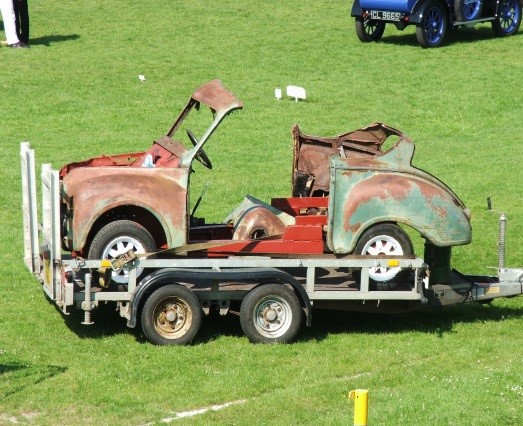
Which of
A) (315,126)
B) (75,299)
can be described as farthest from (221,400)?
(315,126)

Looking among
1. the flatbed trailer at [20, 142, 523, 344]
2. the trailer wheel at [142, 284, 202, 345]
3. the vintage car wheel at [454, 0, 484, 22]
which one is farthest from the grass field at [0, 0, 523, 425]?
the vintage car wheel at [454, 0, 484, 22]

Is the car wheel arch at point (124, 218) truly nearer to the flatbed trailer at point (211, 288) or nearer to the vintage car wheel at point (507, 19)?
the flatbed trailer at point (211, 288)

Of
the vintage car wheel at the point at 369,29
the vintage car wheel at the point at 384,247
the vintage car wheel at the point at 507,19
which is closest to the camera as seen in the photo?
the vintage car wheel at the point at 384,247

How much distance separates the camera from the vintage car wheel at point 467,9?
26.5 metres

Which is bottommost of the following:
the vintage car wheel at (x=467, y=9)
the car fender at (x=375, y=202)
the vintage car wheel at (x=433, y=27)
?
the car fender at (x=375, y=202)

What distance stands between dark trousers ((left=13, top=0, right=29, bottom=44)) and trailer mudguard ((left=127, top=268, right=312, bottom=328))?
16674 millimetres

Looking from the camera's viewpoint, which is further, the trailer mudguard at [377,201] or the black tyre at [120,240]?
the trailer mudguard at [377,201]

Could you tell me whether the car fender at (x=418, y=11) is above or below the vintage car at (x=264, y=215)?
above

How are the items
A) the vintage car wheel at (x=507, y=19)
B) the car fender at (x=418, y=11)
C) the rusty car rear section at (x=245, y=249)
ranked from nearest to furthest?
the rusty car rear section at (x=245, y=249)
the car fender at (x=418, y=11)
the vintage car wheel at (x=507, y=19)

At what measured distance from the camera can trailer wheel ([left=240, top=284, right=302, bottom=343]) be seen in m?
10.9

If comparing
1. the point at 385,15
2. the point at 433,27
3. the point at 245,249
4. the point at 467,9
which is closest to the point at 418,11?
the point at 385,15

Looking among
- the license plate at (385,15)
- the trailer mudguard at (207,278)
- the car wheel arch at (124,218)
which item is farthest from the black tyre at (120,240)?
the license plate at (385,15)

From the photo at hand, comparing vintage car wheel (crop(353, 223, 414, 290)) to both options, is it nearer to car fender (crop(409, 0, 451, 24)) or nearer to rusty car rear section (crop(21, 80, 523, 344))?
rusty car rear section (crop(21, 80, 523, 344))

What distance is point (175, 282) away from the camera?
10.8m
